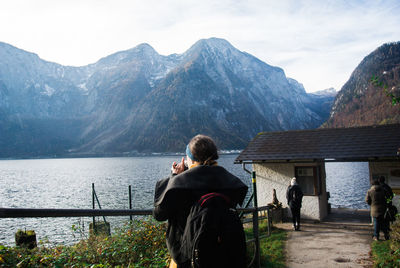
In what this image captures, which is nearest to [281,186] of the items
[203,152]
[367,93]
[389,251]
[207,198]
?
[389,251]

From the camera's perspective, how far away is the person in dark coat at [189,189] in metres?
2.12

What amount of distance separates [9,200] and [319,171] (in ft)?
107

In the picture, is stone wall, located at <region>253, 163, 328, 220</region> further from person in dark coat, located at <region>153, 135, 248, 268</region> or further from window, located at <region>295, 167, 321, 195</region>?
person in dark coat, located at <region>153, 135, 248, 268</region>

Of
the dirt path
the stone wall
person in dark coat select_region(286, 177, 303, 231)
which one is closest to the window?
the stone wall

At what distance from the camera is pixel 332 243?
378 inches

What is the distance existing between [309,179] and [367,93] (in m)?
163

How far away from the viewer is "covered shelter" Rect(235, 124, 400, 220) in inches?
490

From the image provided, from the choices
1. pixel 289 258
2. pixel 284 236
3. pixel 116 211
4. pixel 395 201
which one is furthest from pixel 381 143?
pixel 116 211

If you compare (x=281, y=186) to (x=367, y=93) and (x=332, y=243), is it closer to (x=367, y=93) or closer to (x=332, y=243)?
(x=332, y=243)

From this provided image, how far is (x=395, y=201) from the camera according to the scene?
12.0 m

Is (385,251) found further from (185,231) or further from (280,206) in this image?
(185,231)

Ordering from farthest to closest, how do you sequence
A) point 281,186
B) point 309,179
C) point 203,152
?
point 281,186, point 309,179, point 203,152

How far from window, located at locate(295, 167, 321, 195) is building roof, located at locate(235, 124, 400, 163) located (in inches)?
22.2

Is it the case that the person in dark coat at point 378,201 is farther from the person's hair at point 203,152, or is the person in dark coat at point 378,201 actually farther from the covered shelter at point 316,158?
the person's hair at point 203,152
